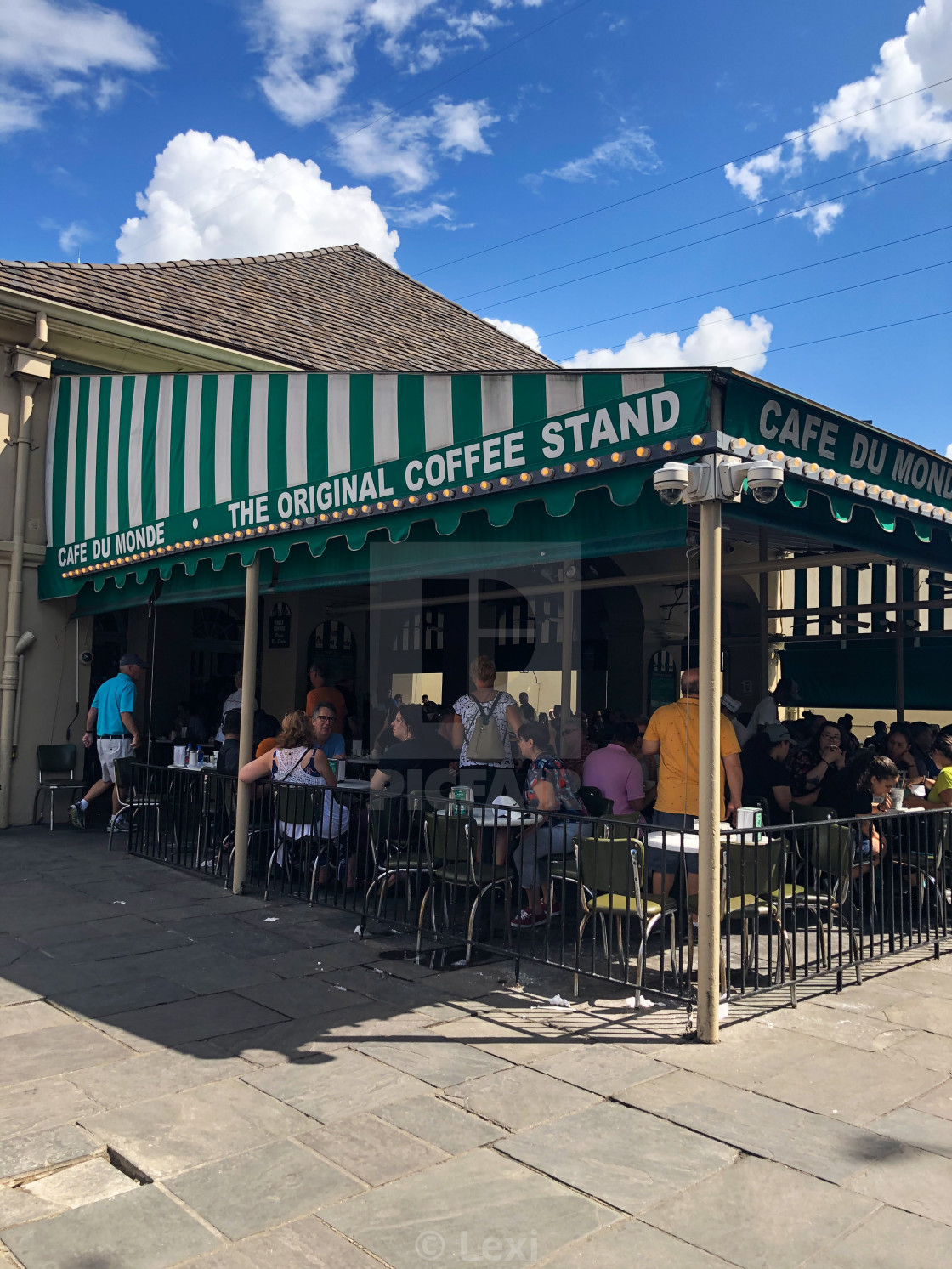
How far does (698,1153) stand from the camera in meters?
3.66

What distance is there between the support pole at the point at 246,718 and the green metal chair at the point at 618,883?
141 inches

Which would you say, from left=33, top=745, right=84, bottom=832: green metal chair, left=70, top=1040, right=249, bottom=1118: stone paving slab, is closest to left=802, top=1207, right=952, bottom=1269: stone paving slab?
left=70, top=1040, right=249, bottom=1118: stone paving slab

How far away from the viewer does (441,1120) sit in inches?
155

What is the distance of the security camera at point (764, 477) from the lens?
15.8 ft

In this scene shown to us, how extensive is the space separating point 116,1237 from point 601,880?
10.0 feet

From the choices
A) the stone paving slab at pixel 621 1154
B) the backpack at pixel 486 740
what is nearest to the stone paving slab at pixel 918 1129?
the stone paving slab at pixel 621 1154

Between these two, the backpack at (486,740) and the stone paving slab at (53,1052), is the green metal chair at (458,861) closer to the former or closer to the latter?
the backpack at (486,740)

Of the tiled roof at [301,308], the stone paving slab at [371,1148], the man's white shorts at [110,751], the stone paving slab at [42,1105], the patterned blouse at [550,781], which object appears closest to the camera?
the stone paving slab at [371,1148]

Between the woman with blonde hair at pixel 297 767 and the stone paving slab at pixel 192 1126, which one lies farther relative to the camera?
the woman with blonde hair at pixel 297 767

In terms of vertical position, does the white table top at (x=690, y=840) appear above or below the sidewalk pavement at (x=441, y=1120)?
above

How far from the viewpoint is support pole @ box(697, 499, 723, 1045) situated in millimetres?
4875

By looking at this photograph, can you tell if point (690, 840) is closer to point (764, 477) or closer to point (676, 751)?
point (676, 751)
